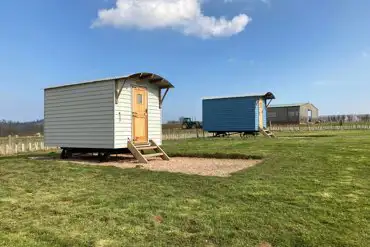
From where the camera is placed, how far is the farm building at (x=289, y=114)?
5114 cm

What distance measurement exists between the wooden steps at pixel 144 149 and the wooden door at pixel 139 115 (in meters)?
0.21

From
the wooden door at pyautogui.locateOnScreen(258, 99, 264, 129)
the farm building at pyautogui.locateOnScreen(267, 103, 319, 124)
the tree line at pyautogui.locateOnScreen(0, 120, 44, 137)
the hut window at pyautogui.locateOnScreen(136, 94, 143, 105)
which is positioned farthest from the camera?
the farm building at pyautogui.locateOnScreen(267, 103, 319, 124)

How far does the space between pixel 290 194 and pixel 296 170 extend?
2.23 m

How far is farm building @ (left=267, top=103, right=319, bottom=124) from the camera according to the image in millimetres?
51138

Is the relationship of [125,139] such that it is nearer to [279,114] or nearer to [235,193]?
[235,193]

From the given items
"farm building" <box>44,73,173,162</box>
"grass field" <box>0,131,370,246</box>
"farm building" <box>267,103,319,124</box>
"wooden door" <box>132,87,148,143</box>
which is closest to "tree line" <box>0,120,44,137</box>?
"farm building" <box>44,73,173,162</box>

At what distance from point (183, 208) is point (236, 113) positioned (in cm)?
1870

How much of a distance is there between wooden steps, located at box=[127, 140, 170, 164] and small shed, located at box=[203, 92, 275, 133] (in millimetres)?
12271

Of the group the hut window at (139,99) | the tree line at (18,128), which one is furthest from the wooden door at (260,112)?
the tree line at (18,128)

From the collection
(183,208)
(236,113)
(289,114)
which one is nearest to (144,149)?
(183,208)

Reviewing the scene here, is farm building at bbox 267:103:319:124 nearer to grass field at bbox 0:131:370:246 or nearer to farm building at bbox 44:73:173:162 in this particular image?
farm building at bbox 44:73:173:162

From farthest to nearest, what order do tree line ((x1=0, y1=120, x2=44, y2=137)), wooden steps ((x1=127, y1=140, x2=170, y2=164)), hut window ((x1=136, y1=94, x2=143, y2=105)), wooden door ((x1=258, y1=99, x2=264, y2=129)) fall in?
tree line ((x1=0, y1=120, x2=44, y2=137))
wooden door ((x1=258, y1=99, x2=264, y2=129))
hut window ((x1=136, y1=94, x2=143, y2=105))
wooden steps ((x1=127, y1=140, x2=170, y2=164))

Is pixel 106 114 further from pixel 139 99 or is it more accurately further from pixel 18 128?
pixel 18 128

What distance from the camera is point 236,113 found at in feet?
74.5
